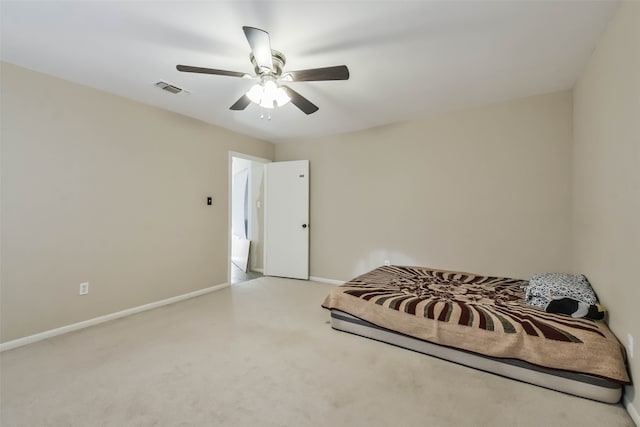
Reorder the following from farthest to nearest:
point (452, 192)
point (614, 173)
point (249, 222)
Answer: point (249, 222)
point (452, 192)
point (614, 173)

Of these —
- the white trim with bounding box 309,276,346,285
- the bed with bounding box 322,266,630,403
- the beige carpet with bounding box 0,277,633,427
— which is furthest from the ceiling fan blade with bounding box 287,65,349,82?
the white trim with bounding box 309,276,346,285

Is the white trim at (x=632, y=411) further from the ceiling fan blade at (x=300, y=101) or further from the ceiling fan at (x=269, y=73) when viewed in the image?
the ceiling fan blade at (x=300, y=101)

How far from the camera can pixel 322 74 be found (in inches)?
76.4

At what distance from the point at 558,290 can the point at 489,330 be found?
82 centimetres

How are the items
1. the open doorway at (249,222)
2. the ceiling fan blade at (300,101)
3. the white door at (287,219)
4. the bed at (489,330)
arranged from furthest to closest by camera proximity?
the open doorway at (249,222) < the white door at (287,219) < the ceiling fan blade at (300,101) < the bed at (489,330)

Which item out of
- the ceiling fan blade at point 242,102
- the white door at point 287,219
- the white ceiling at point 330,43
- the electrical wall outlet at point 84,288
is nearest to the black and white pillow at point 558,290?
the white ceiling at point 330,43

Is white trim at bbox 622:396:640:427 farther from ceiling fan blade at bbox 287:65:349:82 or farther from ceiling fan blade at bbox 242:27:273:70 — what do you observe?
ceiling fan blade at bbox 242:27:273:70

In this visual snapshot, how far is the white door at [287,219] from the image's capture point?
15.7ft

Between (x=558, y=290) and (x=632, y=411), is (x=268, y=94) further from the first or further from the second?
(x=632, y=411)

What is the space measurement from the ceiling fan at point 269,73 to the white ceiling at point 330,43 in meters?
0.24

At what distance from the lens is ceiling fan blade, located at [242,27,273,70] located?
1.54 meters

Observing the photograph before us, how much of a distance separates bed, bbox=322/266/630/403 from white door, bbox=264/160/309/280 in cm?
193

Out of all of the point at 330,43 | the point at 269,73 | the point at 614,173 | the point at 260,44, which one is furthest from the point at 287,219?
the point at 614,173

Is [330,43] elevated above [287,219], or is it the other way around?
[330,43]
